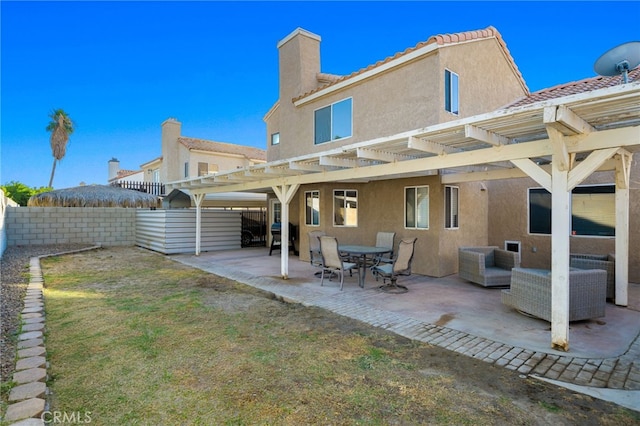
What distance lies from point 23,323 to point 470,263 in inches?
331

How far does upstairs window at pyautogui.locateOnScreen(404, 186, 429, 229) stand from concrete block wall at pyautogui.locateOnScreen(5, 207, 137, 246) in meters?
13.5

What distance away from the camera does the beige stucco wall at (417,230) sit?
8.94 meters

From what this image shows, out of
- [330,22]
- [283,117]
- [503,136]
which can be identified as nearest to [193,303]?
[503,136]

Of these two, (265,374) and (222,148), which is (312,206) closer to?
(265,374)

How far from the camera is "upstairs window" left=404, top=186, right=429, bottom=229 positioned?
30.3ft

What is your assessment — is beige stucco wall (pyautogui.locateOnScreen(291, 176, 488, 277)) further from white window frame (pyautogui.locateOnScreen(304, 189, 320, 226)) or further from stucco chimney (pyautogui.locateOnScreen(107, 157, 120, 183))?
stucco chimney (pyautogui.locateOnScreen(107, 157, 120, 183))

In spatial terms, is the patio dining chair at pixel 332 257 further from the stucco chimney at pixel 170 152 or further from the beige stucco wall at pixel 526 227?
the stucco chimney at pixel 170 152

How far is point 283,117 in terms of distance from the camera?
12.6 m

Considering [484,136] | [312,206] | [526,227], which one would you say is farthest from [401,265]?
[312,206]

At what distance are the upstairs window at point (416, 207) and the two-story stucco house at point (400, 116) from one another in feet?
0.09

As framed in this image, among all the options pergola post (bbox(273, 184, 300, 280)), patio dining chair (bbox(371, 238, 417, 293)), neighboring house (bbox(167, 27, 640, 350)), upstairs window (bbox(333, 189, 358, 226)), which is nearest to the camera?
neighboring house (bbox(167, 27, 640, 350))

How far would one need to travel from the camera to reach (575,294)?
502 cm

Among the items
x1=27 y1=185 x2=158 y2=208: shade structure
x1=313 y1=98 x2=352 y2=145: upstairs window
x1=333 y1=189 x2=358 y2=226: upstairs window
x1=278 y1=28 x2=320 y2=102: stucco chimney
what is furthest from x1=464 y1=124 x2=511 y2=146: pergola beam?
x1=27 y1=185 x2=158 y2=208: shade structure

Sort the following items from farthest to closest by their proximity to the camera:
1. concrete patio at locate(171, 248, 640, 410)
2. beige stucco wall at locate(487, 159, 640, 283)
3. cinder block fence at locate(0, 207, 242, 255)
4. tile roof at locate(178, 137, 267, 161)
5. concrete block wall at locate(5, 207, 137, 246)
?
1. tile roof at locate(178, 137, 267, 161)
2. concrete block wall at locate(5, 207, 137, 246)
3. cinder block fence at locate(0, 207, 242, 255)
4. beige stucco wall at locate(487, 159, 640, 283)
5. concrete patio at locate(171, 248, 640, 410)
